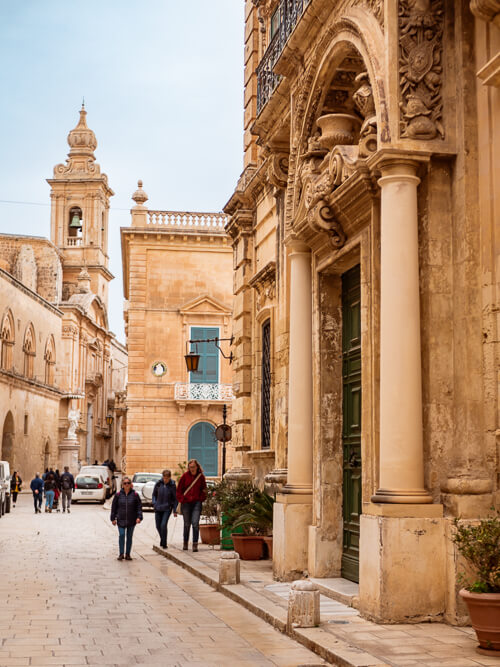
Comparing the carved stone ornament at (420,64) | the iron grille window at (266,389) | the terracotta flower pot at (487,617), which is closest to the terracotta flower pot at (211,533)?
the iron grille window at (266,389)

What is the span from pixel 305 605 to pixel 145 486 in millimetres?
24181

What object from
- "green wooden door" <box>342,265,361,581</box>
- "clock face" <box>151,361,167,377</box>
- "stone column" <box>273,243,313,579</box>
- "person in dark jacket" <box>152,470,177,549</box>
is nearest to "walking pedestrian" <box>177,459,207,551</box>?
"person in dark jacket" <box>152,470,177,549</box>

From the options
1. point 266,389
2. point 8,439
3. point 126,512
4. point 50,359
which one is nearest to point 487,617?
point 126,512

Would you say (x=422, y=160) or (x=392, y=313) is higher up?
(x=422, y=160)

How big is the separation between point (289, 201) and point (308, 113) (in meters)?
1.20

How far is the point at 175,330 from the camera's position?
42.6 m

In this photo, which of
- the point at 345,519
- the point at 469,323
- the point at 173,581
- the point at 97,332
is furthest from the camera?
the point at 97,332

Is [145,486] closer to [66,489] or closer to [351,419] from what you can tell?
[66,489]

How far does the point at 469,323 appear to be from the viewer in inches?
331

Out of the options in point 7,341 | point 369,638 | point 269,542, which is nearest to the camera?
point 369,638

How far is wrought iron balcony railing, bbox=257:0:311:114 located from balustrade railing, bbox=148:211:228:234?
92.3 ft

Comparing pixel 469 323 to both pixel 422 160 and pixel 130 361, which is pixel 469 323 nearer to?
pixel 422 160

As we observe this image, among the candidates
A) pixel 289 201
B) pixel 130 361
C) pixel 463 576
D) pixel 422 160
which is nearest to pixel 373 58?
pixel 422 160

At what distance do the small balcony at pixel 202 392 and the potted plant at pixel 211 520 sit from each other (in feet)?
78.5
